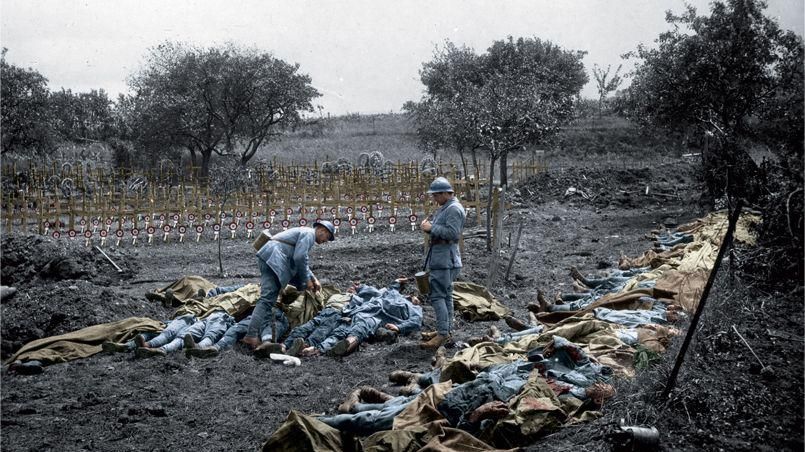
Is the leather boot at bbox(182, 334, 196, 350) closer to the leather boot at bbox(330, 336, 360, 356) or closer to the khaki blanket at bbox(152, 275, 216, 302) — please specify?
the leather boot at bbox(330, 336, 360, 356)

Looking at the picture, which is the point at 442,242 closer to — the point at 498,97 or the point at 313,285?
the point at 313,285

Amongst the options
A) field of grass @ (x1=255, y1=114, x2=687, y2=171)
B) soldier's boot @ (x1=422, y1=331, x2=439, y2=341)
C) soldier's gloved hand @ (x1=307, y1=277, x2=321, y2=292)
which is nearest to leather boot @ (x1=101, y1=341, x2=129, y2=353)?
soldier's gloved hand @ (x1=307, y1=277, x2=321, y2=292)

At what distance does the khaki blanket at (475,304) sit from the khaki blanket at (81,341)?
3.99 m

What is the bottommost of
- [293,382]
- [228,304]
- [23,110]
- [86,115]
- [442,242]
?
[293,382]

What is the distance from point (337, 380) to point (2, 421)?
293cm

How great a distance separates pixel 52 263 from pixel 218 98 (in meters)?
18.8

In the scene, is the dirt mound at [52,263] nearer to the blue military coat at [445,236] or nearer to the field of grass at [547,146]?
the blue military coat at [445,236]

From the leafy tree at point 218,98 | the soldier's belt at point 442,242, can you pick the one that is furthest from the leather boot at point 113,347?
the leafy tree at point 218,98

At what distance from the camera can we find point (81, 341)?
7.26 m

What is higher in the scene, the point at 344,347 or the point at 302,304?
the point at 302,304

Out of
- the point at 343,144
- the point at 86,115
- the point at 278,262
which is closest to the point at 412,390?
the point at 278,262

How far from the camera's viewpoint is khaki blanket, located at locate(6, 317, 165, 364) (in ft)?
22.5

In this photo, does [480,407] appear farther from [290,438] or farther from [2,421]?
[2,421]

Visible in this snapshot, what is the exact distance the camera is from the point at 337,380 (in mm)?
6352
